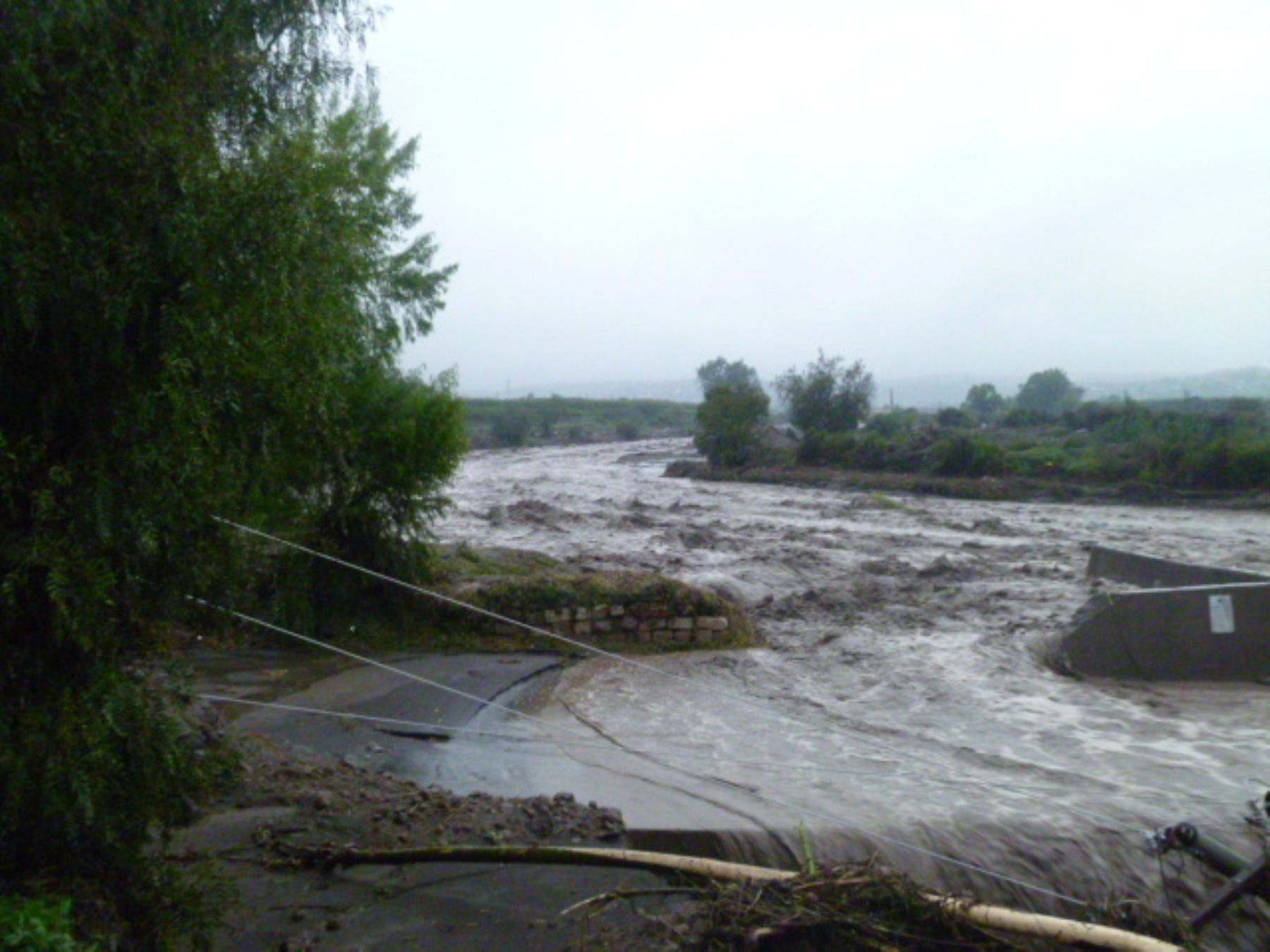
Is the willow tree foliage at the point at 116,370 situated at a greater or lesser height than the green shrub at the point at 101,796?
greater

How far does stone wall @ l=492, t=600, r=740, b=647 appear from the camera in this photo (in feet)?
46.2

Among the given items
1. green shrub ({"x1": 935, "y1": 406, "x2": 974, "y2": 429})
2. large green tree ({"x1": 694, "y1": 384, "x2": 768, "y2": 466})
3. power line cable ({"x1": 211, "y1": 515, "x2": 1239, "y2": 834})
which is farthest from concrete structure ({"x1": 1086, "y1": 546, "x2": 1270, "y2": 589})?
green shrub ({"x1": 935, "y1": 406, "x2": 974, "y2": 429})

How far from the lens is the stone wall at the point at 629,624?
1408cm

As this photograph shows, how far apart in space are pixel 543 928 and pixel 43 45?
4.60 m

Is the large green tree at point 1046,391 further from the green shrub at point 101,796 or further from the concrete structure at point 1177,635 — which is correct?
the green shrub at point 101,796

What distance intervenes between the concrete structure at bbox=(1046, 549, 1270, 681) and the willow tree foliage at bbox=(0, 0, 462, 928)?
37.1ft

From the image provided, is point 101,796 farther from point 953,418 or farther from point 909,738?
point 953,418

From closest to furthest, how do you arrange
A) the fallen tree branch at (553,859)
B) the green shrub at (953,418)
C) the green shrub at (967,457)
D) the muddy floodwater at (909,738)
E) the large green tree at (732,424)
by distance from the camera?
the fallen tree branch at (553,859)
the muddy floodwater at (909,738)
the green shrub at (967,457)
the large green tree at (732,424)
the green shrub at (953,418)

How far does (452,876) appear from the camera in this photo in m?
5.91

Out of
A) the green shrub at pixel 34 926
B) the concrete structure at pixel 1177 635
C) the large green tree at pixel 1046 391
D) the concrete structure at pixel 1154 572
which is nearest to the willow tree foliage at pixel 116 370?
the green shrub at pixel 34 926

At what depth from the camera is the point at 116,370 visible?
444 centimetres

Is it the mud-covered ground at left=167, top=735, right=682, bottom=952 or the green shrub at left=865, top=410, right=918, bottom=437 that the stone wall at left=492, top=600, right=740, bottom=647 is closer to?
the mud-covered ground at left=167, top=735, right=682, bottom=952

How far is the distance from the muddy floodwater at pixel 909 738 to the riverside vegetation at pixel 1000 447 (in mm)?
13372

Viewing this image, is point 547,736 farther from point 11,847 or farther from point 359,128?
point 359,128
